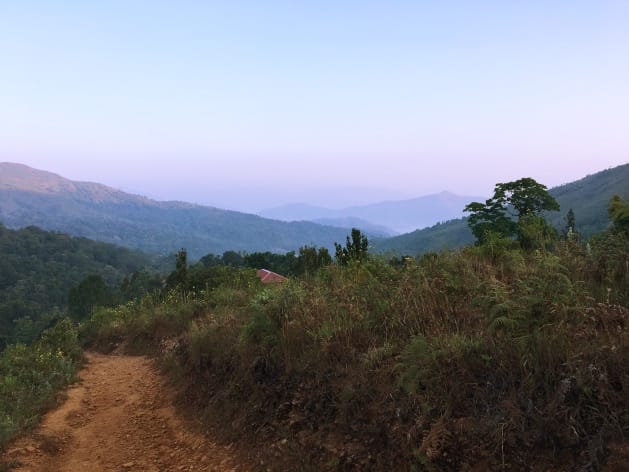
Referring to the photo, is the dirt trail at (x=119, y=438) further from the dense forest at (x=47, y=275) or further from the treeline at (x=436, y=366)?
the dense forest at (x=47, y=275)

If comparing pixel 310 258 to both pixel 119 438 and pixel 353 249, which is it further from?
pixel 119 438

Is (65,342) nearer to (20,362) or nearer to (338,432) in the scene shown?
(20,362)

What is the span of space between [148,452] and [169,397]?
4.97 feet

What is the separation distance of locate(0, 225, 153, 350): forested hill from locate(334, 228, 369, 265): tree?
65.6m

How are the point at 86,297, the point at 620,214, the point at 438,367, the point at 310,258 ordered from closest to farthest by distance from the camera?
the point at 438,367
the point at 620,214
the point at 310,258
the point at 86,297

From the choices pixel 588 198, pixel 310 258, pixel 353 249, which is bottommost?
pixel 310 258

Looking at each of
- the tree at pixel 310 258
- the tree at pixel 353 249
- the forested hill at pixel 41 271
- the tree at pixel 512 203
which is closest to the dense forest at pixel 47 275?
the forested hill at pixel 41 271

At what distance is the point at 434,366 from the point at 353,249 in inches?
216

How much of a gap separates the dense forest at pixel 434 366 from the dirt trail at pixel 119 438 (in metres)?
0.31

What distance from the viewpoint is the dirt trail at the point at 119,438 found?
4.44 m

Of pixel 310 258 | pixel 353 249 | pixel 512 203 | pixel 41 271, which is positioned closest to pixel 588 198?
pixel 512 203

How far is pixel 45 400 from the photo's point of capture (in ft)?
21.3

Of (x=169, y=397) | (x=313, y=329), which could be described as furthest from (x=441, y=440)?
(x=169, y=397)

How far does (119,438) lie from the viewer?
523cm
